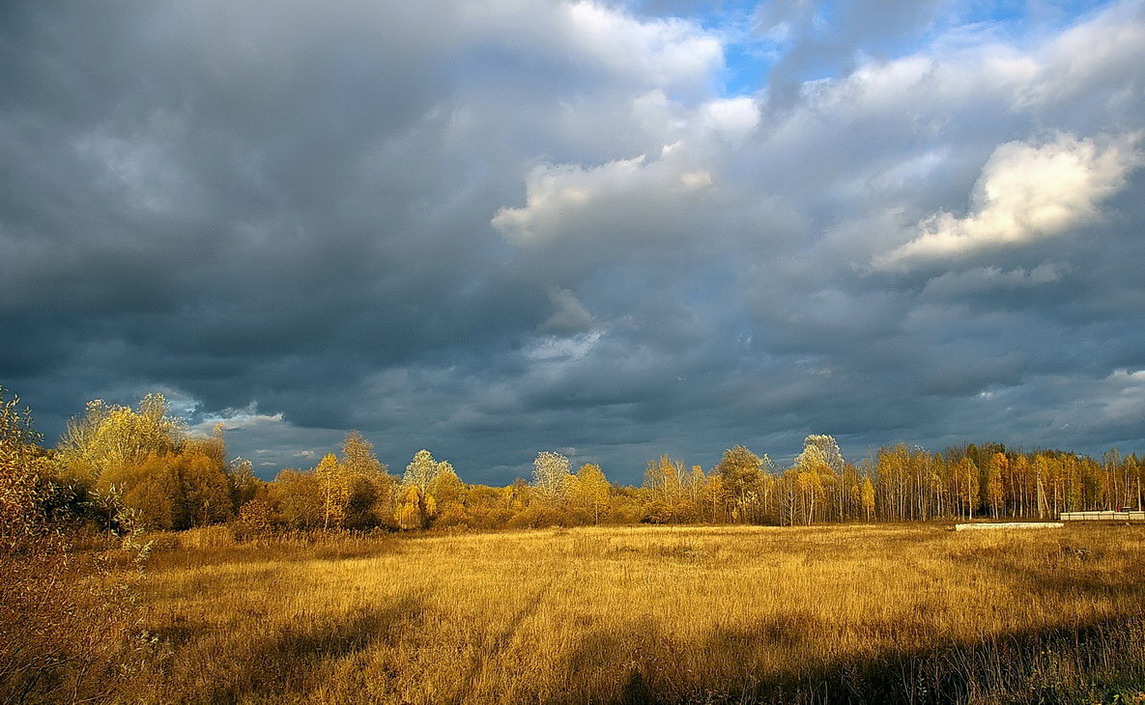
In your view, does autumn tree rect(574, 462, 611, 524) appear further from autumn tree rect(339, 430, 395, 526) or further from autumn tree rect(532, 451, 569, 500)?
autumn tree rect(339, 430, 395, 526)

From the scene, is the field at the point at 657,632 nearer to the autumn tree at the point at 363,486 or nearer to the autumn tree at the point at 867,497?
the autumn tree at the point at 363,486

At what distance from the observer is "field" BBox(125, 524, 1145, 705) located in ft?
30.9

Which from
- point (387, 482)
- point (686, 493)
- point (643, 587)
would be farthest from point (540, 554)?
point (686, 493)

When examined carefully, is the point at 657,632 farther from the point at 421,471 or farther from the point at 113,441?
the point at 421,471

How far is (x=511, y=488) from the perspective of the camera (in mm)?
123500

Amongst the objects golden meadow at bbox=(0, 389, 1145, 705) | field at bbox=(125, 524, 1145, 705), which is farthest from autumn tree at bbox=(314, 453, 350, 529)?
field at bbox=(125, 524, 1145, 705)

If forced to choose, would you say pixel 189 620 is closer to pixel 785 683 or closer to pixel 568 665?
pixel 568 665

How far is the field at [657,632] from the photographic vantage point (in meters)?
9.42

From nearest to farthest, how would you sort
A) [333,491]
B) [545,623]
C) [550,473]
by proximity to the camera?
[545,623] < [333,491] < [550,473]

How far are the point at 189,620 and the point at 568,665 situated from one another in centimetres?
998

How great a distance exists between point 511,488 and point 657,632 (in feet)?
371

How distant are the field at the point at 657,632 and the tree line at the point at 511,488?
4.35m

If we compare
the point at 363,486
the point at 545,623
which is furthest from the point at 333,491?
the point at 545,623

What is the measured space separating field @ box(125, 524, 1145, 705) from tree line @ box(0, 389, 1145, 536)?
4346 mm
